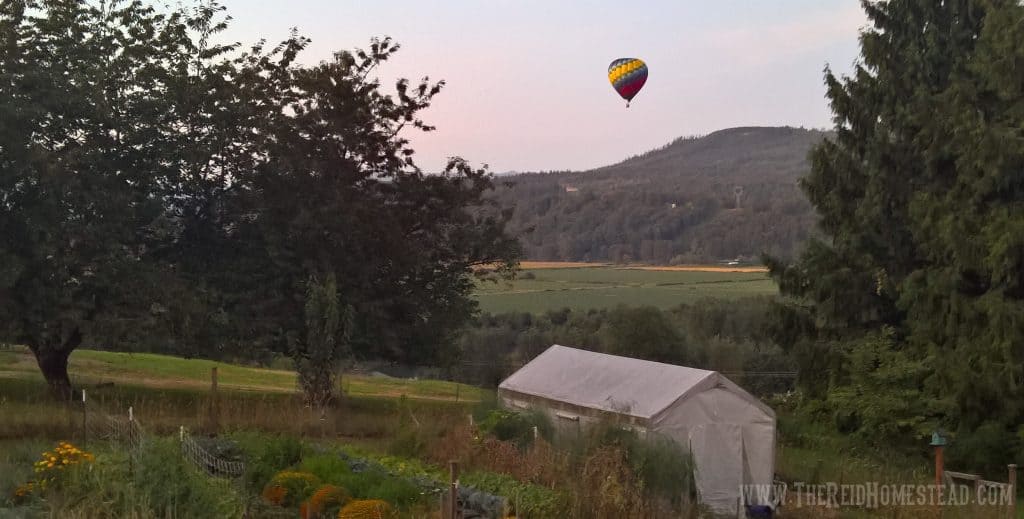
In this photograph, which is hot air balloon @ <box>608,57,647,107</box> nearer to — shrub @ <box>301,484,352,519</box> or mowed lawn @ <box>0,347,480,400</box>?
mowed lawn @ <box>0,347,480,400</box>

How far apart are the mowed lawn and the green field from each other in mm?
26422

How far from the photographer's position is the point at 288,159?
22.6m

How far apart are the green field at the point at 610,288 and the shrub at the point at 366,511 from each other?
50.2m

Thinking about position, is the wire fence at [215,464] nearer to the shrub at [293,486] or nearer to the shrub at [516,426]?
the shrub at [293,486]

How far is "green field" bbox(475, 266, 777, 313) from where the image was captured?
7131 cm

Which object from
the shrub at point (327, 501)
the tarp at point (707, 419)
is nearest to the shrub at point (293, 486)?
the shrub at point (327, 501)

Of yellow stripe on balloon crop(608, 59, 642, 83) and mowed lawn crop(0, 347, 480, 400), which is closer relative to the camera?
mowed lawn crop(0, 347, 480, 400)

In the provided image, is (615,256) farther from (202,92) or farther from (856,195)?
(202,92)

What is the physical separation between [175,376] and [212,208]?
9.14 metres

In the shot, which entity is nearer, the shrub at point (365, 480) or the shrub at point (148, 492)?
the shrub at point (148, 492)

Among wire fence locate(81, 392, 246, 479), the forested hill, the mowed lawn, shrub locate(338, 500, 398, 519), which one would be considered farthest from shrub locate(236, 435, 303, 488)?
the forested hill

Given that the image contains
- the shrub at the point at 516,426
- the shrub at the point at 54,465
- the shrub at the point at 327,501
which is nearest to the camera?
the shrub at the point at 54,465

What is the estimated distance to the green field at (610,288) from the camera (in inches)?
2808

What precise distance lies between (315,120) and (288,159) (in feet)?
5.55
